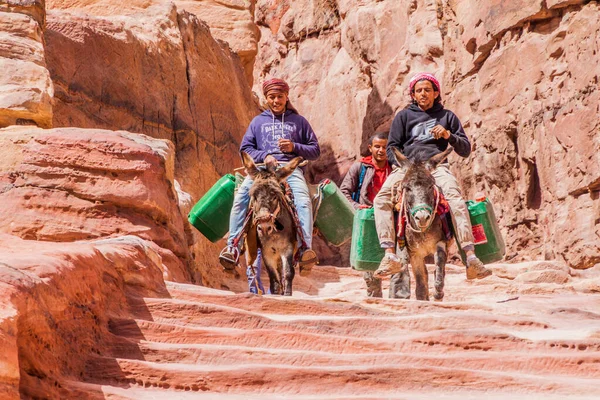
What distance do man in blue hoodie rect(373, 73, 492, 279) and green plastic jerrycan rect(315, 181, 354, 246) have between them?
0.94 metres

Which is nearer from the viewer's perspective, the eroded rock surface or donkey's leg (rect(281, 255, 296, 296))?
donkey's leg (rect(281, 255, 296, 296))

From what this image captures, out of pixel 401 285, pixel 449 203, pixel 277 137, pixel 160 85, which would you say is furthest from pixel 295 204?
pixel 160 85

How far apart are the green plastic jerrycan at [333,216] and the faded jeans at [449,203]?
1034 mm

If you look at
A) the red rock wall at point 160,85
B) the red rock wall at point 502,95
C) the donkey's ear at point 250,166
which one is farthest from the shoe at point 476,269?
the red rock wall at point 502,95

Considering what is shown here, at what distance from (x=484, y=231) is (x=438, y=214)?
0.47m

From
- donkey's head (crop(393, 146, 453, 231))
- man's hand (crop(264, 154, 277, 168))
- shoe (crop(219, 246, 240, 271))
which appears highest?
man's hand (crop(264, 154, 277, 168))

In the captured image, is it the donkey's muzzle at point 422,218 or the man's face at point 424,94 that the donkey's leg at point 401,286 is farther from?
the man's face at point 424,94

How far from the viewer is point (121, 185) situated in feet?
29.7

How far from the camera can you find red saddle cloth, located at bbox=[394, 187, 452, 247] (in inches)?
337

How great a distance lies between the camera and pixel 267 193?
8969 mm

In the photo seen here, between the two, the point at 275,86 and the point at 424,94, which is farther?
the point at 275,86

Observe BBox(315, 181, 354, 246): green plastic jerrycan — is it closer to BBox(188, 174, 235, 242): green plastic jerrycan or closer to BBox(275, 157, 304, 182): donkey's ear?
BBox(275, 157, 304, 182): donkey's ear

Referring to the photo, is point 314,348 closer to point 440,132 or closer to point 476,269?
point 476,269

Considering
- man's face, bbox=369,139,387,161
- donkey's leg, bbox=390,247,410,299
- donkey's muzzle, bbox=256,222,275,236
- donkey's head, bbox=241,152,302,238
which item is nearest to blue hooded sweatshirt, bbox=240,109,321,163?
donkey's head, bbox=241,152,302,238
